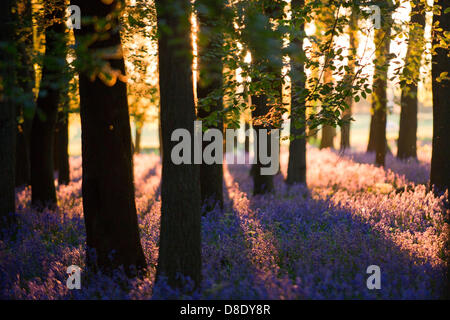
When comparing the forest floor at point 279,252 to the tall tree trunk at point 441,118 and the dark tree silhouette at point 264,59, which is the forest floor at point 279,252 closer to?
the tall tree trunk at point 441,118

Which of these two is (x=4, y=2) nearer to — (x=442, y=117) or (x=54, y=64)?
(x=54, y=64)

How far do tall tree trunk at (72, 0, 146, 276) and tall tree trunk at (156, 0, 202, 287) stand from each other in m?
0.85

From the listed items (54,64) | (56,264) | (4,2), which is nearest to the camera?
(54,64)

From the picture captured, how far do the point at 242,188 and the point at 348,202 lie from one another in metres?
4.81

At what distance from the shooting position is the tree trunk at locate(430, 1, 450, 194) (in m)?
8.55

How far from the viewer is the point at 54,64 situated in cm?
292

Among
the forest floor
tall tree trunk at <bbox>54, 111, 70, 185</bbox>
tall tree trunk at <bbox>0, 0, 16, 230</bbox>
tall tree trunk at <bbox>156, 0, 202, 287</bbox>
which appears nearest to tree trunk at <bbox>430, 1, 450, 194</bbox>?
the forest floor

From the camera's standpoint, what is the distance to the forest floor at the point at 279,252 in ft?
15.0

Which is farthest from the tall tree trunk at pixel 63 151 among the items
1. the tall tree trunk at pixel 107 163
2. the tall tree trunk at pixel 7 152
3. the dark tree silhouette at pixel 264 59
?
the tall tree trunk at pixel 107 163

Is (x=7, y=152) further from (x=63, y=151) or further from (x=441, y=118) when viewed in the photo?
(x=441, y=118)

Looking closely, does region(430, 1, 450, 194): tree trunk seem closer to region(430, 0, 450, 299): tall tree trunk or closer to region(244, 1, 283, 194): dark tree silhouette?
region(430, 0, 450, 299): tall tree trunk

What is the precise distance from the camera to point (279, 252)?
19.1 feet

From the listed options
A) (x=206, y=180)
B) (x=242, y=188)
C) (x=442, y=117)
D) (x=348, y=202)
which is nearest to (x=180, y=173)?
(x=206, y=180)
